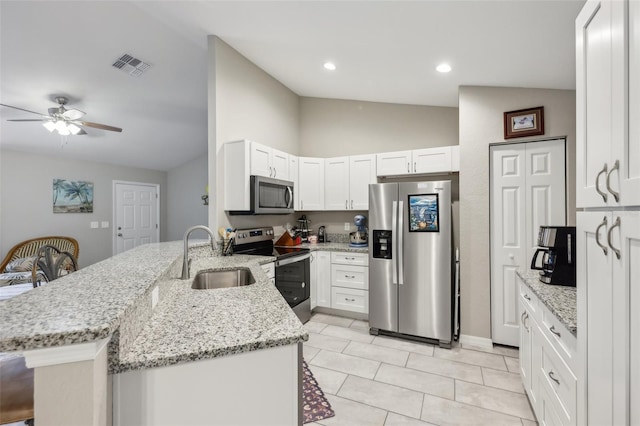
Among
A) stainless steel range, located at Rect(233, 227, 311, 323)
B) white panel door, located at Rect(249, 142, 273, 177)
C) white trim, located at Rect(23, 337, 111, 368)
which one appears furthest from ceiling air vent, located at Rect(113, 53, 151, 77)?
white trim, located at Rect(23, 337, 111, 368)

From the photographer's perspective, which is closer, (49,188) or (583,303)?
(583,303)

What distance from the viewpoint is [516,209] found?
2883mm

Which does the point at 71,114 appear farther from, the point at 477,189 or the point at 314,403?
the point at 477,189

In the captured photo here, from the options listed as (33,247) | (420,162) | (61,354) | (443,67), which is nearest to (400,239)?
(420,162)

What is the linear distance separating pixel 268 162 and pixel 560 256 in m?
2.75

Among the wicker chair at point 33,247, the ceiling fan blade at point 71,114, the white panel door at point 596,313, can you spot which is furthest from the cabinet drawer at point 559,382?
the wicker chair at point 33,247

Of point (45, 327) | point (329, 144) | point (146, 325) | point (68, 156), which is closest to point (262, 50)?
point (329, 144)

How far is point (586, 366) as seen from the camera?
110 cm

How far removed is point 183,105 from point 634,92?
15.7 ft

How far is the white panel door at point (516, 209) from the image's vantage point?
2781 millimetres

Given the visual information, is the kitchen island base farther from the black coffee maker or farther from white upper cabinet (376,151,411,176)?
white upper cabinet (376,151,411,176)

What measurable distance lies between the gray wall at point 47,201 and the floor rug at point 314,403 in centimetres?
541

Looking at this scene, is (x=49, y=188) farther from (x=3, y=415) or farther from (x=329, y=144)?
(x=3, y=415)

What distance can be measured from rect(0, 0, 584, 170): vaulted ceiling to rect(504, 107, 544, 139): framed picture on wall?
0.25 metres
